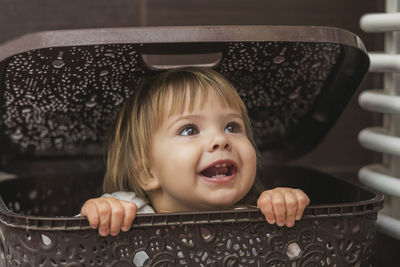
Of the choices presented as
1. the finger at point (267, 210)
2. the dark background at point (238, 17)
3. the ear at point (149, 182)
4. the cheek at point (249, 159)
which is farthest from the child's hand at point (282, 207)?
the dark background at point (238, 17)

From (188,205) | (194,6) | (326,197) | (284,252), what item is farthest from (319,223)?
(194,6)

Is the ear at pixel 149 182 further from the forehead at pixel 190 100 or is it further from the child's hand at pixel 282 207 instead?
the child's hand at pixel 282 207

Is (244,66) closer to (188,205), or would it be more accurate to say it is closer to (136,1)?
(188,205)

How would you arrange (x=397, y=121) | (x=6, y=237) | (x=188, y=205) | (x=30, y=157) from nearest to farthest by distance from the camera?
(x=6, y=237) → (x=188, y=205) → (x=397, y=121) → (x=30, y=157)

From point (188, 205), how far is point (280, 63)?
0.27 meters

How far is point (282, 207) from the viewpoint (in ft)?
2.30

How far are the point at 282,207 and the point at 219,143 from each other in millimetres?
135

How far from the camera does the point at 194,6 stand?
1.26m

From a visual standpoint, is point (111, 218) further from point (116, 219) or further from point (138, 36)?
point (138, 36)

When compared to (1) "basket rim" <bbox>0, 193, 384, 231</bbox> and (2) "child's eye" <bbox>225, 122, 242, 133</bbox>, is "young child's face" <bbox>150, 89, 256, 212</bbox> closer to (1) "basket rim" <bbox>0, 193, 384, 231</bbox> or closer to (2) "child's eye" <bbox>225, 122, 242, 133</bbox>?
(2) "child's eye" <bbox>225, 122, 242, 133</bbox>

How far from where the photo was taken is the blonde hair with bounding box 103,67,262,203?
2.72 feet

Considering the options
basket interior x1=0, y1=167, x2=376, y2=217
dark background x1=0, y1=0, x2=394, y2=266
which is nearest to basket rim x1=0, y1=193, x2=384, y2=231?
basket interior x1=0, y1=167, x2=376, y2=217

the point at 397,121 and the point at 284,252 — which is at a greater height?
Answer: the point at 397,121

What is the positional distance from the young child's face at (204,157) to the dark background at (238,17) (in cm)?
43
